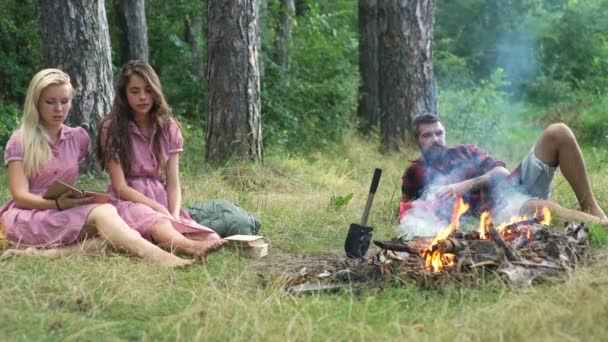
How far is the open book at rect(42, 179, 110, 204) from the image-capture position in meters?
4.80

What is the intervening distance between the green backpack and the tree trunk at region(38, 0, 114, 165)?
210 centimetres

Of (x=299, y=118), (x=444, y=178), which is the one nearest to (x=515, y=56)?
(x=299, y=118)

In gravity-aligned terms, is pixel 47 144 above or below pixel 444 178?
above

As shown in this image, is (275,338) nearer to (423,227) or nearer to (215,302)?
(215,302)

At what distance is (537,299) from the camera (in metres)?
3.66

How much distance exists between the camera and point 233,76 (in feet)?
26.7

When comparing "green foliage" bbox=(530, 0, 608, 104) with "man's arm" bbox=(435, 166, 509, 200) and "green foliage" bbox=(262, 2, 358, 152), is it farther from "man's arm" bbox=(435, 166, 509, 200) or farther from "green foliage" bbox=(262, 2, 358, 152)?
"man's arm" bbox=(435, 166, 509, 200)

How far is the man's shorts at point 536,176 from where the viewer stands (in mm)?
5930

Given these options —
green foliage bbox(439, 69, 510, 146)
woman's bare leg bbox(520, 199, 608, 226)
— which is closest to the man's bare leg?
woman's bare leg bbox(520, 199, 608, 226)

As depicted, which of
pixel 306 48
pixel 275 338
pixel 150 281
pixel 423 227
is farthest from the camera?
pixel 306 48

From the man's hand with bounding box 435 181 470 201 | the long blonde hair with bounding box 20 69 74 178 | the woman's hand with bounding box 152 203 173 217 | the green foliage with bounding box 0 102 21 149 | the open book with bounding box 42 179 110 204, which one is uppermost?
the long blonde hair with bounding box 20 69 74 178

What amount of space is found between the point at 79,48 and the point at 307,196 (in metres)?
2.65

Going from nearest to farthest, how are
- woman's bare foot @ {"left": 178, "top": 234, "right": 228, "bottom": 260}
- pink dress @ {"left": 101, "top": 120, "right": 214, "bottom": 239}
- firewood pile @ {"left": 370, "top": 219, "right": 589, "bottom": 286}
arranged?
firewood pile @ {"left": 370, "top": 219, "right": 589, "bottom": 286}, woman's bare foot @ {"left": 178, "top": 234, "right": 228, "bottom": 260}, pink dress @ {"left": 101, "top": 120, "right": 214, "bottom": 239}

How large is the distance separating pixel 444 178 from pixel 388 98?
449 cm
